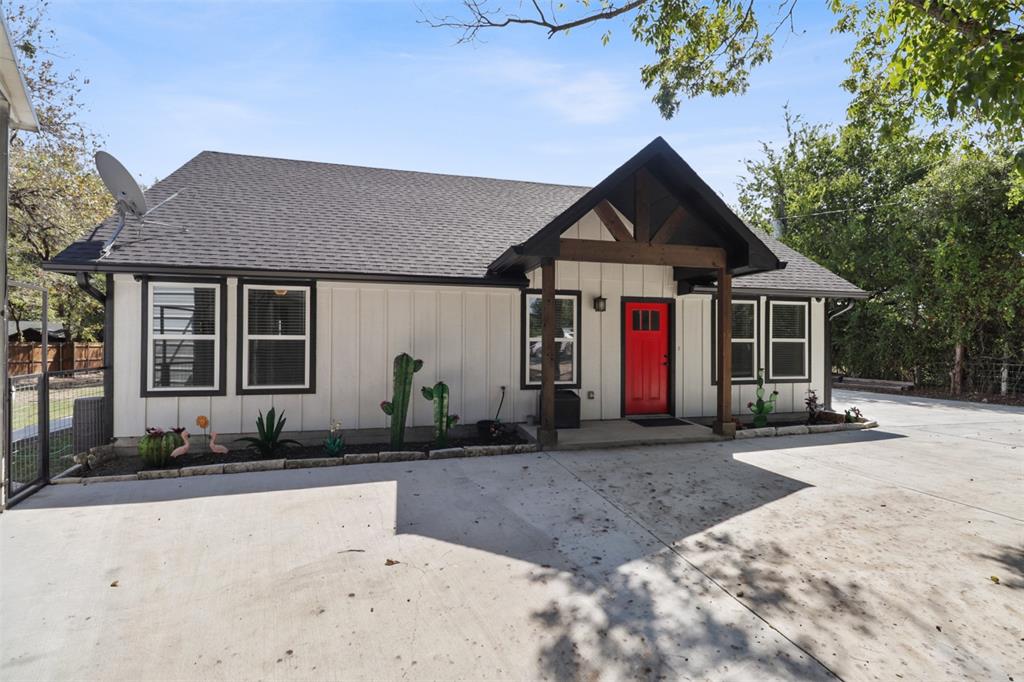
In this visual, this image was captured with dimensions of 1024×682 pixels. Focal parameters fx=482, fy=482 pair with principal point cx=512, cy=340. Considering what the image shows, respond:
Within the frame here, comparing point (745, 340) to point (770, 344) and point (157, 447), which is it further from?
point (157, 447)

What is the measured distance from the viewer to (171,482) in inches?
207

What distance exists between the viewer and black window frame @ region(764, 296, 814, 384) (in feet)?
29.9

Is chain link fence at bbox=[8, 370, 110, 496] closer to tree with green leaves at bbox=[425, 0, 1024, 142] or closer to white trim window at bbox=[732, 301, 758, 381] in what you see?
tree with green leaves at bbox=[425, 0, 1024, 142]

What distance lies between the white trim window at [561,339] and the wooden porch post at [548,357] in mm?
1272

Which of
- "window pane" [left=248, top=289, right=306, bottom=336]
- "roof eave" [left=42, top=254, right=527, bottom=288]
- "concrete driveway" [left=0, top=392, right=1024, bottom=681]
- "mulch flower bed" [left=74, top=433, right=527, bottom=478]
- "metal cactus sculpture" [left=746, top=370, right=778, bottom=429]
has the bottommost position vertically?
"concrete driveway" [left=0, top=392, right=1024, bottom=681]

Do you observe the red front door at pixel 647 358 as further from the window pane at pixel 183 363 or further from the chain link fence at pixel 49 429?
the chain link fence at pixel 49 429

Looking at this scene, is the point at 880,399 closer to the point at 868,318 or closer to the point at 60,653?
the point at 868,318

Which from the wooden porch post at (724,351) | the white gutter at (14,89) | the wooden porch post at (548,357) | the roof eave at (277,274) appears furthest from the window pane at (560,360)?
the white gutter at (14,89)

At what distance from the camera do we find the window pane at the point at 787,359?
9164 mm

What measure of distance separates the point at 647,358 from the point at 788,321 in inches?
122

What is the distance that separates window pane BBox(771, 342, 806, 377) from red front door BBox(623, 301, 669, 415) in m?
2.28

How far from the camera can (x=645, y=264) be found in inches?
269

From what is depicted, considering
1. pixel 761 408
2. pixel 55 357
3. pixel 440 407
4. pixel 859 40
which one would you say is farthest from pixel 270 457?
pixel 55 357

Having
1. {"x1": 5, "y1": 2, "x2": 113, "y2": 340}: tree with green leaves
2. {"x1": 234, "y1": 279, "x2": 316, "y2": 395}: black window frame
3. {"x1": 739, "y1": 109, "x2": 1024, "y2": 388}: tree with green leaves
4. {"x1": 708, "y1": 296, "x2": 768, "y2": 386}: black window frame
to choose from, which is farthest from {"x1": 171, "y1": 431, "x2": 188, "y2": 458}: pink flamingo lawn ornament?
{"x1": 5, "y1": 2, "x2": 113, "y2": 340}: tree with green leaves
